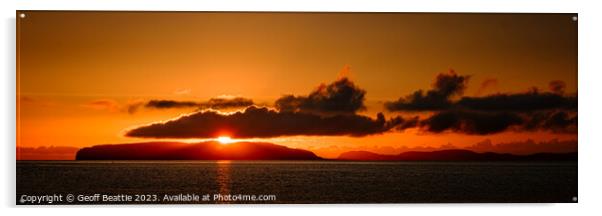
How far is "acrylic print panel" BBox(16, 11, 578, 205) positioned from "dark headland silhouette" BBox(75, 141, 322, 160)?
1 centimetres

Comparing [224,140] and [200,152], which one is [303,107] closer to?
[224,140]

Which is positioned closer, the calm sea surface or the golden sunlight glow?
the calm sea surface

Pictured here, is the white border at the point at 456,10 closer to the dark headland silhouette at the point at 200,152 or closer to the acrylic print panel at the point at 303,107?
the acrylic print panel at the point at 303,107

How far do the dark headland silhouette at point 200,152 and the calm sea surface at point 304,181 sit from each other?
0.05 m

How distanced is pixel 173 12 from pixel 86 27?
0.61 meters

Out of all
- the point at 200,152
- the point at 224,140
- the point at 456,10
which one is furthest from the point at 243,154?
the point at 456,10

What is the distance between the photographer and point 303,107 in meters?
6.91

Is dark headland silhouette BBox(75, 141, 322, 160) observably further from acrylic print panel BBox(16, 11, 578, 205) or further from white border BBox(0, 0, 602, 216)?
white border BBox(0, 0, 602, 216)

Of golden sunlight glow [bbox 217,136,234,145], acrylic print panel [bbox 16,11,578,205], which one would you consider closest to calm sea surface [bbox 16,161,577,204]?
acrylic print panel [bbox 16,11,578,205]

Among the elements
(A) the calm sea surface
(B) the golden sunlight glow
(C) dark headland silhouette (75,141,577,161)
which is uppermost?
(B) the golden sunlight glow

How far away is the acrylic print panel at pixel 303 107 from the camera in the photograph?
6.80 meters

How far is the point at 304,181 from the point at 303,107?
524 mm

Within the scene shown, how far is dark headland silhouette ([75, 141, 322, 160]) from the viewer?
683 cm
